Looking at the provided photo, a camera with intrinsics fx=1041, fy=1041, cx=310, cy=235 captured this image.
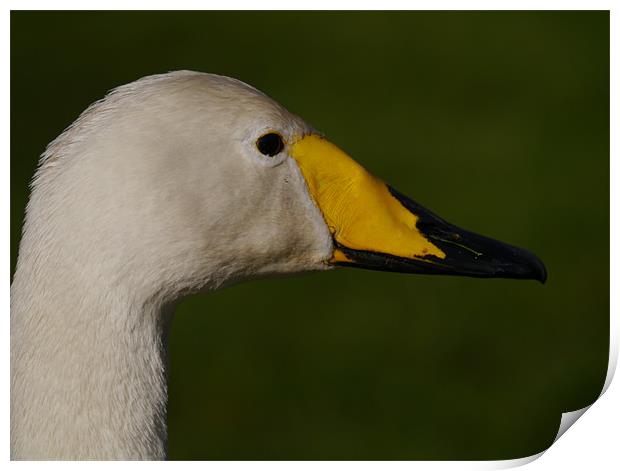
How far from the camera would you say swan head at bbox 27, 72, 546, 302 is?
1326 millimetres

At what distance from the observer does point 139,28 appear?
190cm

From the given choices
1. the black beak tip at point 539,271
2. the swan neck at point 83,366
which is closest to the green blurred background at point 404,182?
the black beak tip at point 539,271

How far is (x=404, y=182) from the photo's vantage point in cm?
323

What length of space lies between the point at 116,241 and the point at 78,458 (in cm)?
29

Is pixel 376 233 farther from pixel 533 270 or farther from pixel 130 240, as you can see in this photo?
pixel 130 240

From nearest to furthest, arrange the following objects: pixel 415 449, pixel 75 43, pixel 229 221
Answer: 1. pixel 229 221
2. pixel 75 43
3. pixel 415 449

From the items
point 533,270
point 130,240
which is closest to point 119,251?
point 130,240

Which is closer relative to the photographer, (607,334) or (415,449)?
(607,334)

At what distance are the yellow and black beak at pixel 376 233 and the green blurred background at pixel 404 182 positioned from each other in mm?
340

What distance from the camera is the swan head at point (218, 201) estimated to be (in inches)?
52.2

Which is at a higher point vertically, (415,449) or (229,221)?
(229,221)

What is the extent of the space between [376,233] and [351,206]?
53 mm
